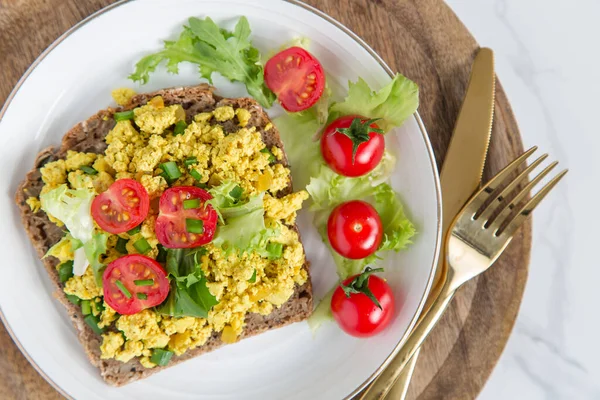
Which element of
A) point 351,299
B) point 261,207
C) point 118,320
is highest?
point 261,207

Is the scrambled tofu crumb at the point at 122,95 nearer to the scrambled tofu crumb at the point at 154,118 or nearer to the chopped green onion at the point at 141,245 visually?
the scrambled tofu crumb at the point at 154,118

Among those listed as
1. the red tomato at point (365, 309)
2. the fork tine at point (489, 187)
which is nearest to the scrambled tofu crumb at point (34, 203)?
the red tomato at point (365, 309)

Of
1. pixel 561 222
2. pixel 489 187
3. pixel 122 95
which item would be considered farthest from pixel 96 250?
pixel 561 222

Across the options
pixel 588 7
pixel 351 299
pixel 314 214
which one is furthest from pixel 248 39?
pixel 588 7

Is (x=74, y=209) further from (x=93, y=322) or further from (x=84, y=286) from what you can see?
(x=93, y=322)

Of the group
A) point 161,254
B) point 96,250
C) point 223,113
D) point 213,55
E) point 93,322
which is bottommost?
point 93,322

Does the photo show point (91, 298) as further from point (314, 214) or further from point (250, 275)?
point (314, 214)
